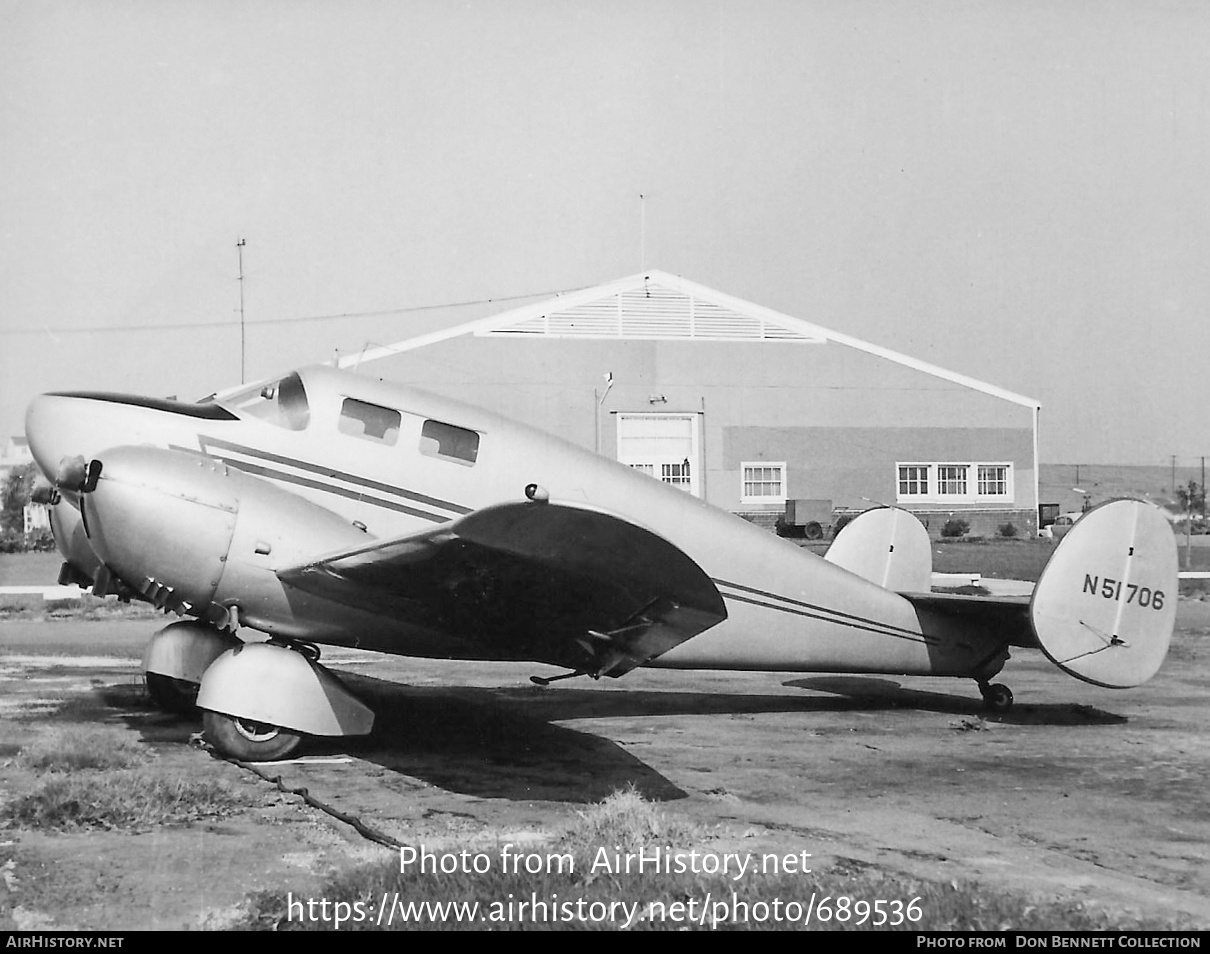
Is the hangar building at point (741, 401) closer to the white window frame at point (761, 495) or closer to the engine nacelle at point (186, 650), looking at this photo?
the white window frame at point (761, 495)

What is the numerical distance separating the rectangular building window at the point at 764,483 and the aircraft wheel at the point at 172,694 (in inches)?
1009

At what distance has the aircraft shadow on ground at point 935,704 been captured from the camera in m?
9.18

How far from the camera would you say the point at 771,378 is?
1289 inches

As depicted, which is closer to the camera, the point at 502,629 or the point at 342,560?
the point at 342,560

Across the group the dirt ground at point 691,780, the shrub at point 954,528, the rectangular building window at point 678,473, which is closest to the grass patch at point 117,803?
the dirt ground at point 691,780

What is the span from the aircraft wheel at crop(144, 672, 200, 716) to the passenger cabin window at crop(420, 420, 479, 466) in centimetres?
291

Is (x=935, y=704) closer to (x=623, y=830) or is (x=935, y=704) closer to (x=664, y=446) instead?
(x=623, y=830)

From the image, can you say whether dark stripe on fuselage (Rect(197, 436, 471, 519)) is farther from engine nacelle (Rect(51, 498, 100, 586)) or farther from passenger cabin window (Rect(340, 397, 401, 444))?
engine nacelle (Rect(51, 498, 100, 586))

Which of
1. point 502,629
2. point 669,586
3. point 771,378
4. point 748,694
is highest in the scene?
point 771,378

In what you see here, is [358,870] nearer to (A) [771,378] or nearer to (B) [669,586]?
(B) [669,586]

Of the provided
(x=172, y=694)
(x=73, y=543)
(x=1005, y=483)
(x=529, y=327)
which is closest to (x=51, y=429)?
(x=73, y=543)

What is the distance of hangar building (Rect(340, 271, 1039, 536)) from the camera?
96.6ft
